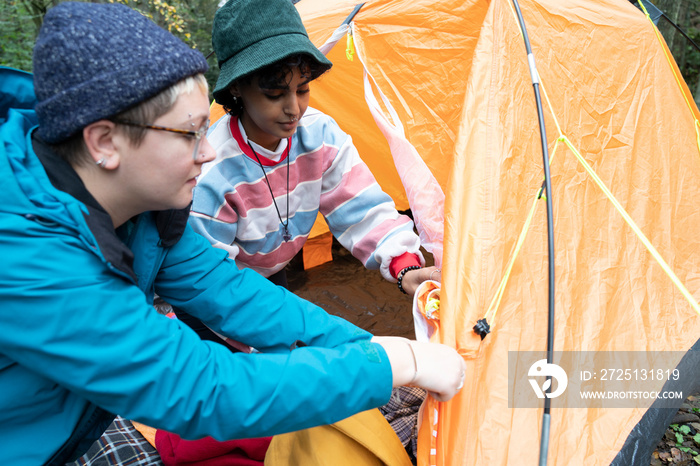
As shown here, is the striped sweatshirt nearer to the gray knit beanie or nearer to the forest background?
the gray knit beanie

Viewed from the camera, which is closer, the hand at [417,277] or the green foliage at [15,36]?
the hand at [417,277]

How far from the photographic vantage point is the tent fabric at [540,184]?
104 cm

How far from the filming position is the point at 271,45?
1.15 m

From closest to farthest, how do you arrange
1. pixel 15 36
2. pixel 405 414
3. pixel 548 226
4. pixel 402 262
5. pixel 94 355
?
pixel 94 355 → pixel 548 226 → pixel 402 262 → pixel 405 414 → pixel 15 36

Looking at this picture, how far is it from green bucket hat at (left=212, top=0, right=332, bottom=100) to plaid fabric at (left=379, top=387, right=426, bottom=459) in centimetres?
105

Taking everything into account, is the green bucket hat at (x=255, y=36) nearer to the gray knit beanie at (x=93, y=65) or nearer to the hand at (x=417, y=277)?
the gray knit beanie at (x=93, y=65)

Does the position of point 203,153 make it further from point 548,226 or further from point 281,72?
point 548,226

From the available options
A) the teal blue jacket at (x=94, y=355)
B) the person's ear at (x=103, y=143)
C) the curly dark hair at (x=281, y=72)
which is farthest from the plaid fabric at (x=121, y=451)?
the curly dark hair at (x=281, y=72)

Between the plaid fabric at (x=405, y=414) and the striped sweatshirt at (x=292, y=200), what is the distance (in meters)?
0.46

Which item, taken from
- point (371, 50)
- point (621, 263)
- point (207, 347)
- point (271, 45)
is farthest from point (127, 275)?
point (371, 50)

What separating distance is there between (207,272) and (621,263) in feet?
3.41

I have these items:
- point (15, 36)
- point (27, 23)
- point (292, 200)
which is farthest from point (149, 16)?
point (292, 200)

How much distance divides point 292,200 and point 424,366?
0.75 m

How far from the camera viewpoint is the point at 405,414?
5.13ft
